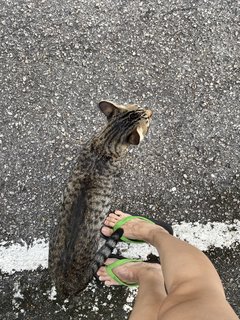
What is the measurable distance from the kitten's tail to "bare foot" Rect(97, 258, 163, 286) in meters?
0.23

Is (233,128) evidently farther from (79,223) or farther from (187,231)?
(79,223)

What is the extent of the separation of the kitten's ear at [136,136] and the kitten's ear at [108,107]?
28 cm

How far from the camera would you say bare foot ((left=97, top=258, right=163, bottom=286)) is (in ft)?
12.1

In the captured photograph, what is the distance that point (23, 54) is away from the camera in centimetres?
414

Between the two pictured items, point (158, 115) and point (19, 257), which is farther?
point (158, 115)

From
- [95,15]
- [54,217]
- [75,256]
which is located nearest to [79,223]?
[75,256]

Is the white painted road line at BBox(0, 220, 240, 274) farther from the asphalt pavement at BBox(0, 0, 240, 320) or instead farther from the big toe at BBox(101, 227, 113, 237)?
the big toe at BBox(101, 227, 113, 237)

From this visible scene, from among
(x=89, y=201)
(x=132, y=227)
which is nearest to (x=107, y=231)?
(x=132, y=227)

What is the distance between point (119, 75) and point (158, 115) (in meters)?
0.56

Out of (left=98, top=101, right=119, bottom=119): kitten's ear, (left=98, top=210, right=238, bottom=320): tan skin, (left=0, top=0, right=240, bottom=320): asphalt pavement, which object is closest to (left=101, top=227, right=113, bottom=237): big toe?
(left=98, top=210, right=238, bottom=320): tan skin

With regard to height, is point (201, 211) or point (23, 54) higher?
point (23, 54)

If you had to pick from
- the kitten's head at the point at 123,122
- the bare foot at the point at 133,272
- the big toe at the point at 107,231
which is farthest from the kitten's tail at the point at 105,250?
the kitten's head at the point at 123,122

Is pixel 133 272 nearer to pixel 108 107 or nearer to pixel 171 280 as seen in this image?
pixel 171 280

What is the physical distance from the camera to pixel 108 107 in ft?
11.4
